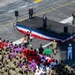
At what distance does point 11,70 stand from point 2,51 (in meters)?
4.63

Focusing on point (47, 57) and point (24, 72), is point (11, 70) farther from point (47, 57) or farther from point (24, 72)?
point (47, 57)

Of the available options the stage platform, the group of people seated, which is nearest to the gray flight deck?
the stage platform

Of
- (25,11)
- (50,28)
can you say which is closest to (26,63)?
(50,28)

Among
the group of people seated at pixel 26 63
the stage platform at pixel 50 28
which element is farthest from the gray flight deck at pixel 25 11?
the group of people seated at pixel 26 63

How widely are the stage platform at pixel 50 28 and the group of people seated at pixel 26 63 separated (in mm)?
5047

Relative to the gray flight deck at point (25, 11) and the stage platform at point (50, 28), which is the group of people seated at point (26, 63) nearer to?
the stage platform at point (50, 28)

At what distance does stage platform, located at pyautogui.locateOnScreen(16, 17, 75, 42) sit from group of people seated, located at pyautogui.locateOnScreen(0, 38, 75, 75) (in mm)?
5047

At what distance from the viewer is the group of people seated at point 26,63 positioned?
80.3 ft

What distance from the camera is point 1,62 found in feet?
→ 85.1

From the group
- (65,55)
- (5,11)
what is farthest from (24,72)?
(5,11)

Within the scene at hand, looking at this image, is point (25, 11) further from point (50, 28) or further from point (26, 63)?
point (26, 63)

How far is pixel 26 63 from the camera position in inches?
1051

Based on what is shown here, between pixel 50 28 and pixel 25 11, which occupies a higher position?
pixel 50 28

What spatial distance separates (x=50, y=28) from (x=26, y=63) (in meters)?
10.4
